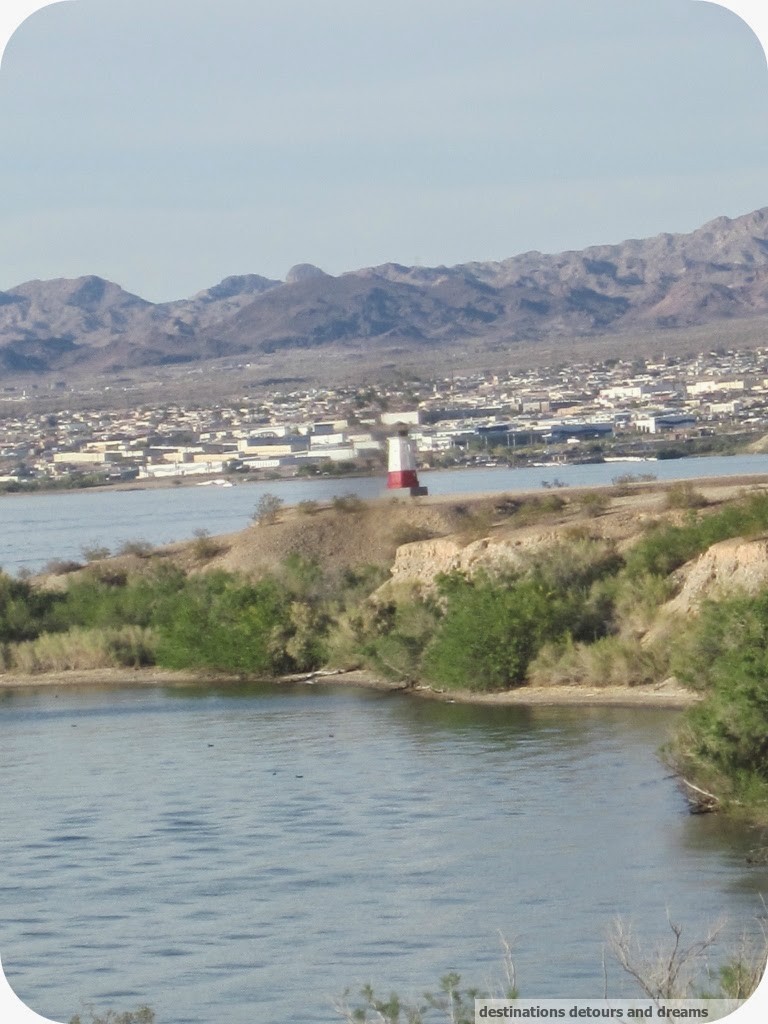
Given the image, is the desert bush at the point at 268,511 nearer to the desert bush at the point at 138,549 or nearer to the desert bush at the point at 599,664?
the desert bush at the point at 138,549

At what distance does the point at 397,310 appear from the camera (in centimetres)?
4653

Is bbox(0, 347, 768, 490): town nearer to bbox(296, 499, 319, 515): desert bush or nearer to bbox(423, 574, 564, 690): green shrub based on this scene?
bbox(296, 499, 319, 515): desert bush

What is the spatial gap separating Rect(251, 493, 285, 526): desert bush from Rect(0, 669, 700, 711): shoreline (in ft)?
17.6

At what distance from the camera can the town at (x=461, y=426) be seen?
54906 millimetres

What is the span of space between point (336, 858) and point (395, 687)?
14.0m

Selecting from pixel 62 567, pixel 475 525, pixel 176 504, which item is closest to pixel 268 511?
pixel 62 567

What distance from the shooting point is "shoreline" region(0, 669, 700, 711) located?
87.6ft

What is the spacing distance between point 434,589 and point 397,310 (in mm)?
15600

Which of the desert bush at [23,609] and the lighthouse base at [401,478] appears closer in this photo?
the lighthouse base at [401,478]

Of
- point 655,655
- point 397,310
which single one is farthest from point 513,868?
point 397,310

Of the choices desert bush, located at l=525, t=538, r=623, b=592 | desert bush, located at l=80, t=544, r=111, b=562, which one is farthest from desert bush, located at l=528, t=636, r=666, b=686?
desert bush, located at l=80, t=544, r=111, b=562

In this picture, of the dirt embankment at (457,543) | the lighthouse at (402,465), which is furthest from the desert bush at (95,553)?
the lighthouse at (402,465)

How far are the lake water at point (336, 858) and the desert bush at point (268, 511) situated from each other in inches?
485

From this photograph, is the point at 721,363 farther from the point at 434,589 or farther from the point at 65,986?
the point at 65,986
